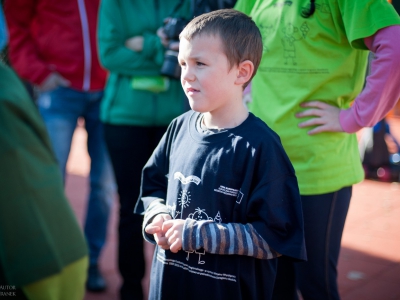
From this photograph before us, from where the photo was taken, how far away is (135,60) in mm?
3330

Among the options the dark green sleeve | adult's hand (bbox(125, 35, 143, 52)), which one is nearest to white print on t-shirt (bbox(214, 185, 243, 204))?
the dark green sleeve

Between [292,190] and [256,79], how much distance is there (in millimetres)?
772

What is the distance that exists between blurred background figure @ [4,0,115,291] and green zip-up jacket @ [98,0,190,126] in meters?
0.65

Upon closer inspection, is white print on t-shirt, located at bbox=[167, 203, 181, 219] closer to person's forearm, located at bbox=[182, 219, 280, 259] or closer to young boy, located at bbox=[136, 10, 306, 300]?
young boy, located at bbox=[136, 10, 306, 300]

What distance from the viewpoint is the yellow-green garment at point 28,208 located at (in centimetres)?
128

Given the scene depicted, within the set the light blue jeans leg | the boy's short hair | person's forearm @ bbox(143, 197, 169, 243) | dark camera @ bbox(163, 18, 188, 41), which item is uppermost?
the boy's short hair

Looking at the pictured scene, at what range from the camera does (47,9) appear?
3975mm

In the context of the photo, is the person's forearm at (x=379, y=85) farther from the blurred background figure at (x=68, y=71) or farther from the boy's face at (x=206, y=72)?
the blurred background figure at (x=68, y=71)

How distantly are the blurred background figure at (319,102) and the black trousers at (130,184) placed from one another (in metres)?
0.97

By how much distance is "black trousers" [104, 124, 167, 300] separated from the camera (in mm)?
3318

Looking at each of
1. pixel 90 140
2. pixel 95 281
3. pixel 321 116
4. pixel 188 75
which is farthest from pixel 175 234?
pixel 90 140

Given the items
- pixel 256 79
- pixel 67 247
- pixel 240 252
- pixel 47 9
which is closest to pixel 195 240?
pixel 240 252

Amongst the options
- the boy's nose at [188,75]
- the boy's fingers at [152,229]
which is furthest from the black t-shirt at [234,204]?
the boy's nose at [188,75]

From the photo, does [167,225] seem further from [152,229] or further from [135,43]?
[135,43]
